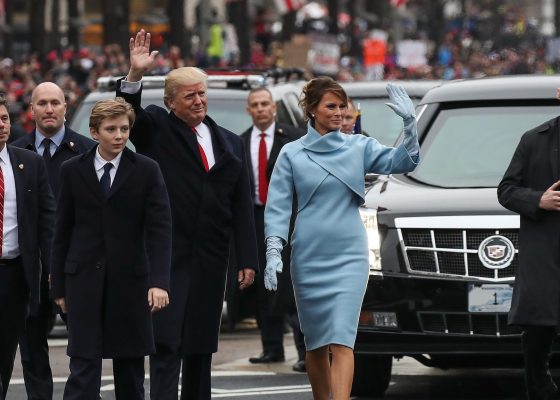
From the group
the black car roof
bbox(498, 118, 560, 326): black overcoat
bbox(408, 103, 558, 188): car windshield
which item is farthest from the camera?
the black car roof

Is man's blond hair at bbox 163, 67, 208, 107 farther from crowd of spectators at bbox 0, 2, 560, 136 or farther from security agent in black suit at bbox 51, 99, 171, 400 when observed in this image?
crowd of spectators at bbox 0, 2, 560, 136

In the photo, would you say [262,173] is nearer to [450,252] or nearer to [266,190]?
[266,190]

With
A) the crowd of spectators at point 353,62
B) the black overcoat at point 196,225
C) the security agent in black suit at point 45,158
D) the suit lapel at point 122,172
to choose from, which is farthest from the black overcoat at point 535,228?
the crowd of spectators at point 353,62

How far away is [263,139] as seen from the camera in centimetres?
1366

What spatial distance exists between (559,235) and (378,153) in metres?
0.93

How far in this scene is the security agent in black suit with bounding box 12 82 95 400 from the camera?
34.4 ft

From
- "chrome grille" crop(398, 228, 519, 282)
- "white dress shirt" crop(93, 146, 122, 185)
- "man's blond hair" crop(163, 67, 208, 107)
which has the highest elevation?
"man's blond hair" crop(163, 67, 208, 107)

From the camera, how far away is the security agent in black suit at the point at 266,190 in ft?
43.5

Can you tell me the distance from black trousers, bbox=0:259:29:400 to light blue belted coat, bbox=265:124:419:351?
1328 millimetres

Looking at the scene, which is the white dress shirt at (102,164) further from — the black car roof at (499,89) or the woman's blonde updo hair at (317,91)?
the black car roof at (499,89)

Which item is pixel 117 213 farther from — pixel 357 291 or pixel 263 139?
pixel 263 139

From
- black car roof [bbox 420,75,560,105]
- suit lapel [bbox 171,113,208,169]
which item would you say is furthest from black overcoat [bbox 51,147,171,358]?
black car roof [bbox 420,75,560,105]

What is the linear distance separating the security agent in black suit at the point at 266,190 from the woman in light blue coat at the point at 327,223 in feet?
11.6

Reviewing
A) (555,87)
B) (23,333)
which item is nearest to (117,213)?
(23,333)
